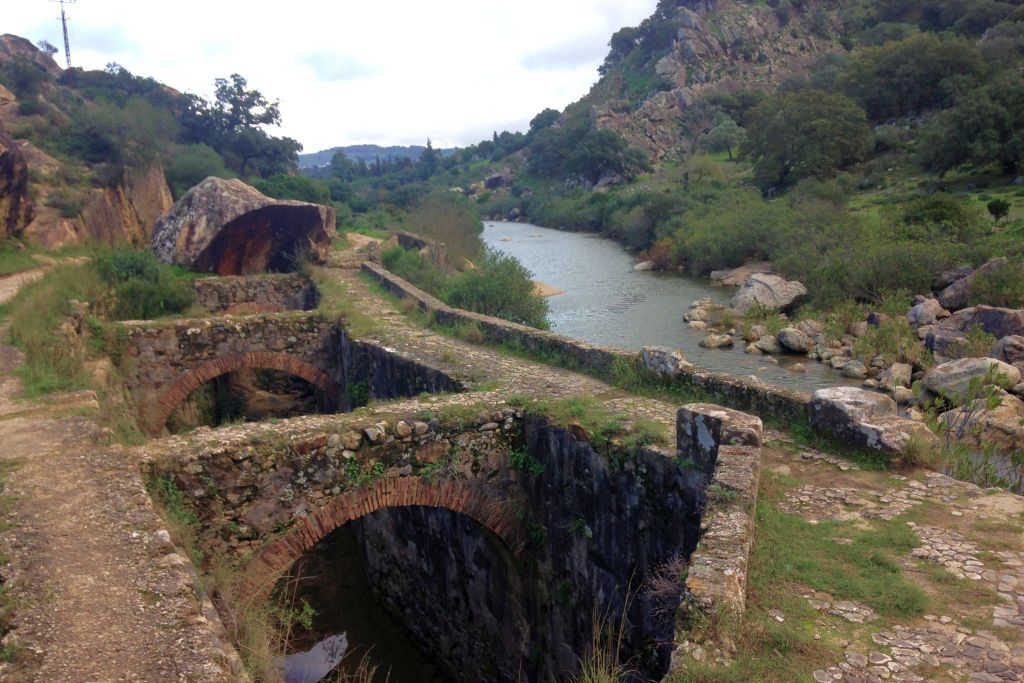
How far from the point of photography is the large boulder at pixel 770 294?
20.8 m

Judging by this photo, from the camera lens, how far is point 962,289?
17.1 m

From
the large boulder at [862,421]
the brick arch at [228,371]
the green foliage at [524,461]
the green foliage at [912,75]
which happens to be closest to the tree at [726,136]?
the green foliage at [912,75]

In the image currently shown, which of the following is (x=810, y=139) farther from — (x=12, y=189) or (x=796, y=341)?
(x=12, y=189)

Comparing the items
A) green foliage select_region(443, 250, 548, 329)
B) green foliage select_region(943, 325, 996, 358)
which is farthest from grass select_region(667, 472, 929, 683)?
green foliage select_region(943, 325, 996, 358)

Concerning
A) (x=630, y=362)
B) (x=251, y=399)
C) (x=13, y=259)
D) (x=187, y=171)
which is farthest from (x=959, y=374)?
(x=187, y=171)

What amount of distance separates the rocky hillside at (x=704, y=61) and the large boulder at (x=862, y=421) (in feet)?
197

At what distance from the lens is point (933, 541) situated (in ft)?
14.7

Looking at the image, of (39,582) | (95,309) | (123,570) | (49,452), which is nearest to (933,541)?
(123,570)

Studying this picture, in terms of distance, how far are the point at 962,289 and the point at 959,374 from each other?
6.09 m

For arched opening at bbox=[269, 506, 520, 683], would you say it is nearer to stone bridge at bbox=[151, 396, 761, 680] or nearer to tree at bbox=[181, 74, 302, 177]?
stone bridge at bbox=[151, 396, 761, 680]

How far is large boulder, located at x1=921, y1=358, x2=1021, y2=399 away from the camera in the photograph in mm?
11977

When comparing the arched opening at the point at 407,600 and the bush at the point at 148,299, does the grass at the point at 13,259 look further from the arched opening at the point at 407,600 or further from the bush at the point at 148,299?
the arched opening at the point at 407,600

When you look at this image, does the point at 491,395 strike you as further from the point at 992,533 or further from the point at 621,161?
Answer: the point at 621,161

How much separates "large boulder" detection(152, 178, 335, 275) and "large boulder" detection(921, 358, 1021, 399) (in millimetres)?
14280
